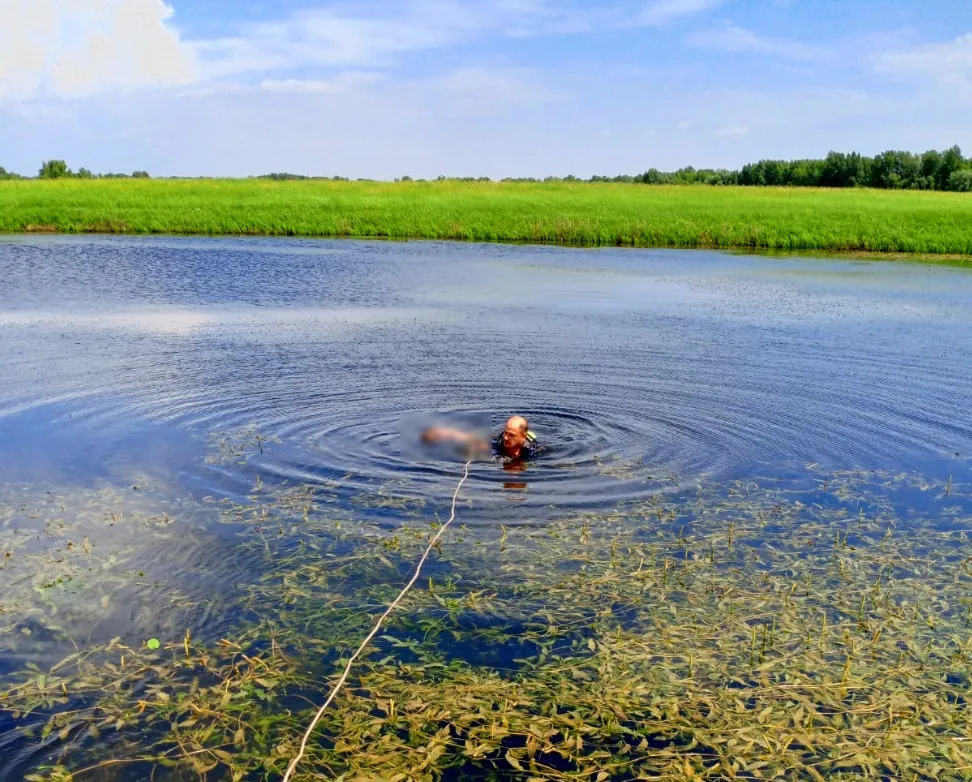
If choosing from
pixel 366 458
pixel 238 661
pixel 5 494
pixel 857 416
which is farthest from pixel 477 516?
pixel 857 416

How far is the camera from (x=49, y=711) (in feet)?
21.4

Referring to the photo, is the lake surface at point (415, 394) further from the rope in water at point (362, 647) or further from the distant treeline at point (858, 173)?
the distant treeline at point (858, 173)

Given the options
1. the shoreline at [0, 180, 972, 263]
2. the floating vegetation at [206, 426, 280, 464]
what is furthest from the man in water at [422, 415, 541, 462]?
the shoreline at [0, 180, 972, 263]

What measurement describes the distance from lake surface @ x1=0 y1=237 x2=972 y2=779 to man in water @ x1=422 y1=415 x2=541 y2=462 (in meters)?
0.32

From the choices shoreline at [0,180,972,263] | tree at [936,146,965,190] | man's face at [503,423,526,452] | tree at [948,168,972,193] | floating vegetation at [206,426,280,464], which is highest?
tree at [936,146,965,190]

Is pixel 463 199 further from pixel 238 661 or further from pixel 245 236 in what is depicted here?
pixel 238 661

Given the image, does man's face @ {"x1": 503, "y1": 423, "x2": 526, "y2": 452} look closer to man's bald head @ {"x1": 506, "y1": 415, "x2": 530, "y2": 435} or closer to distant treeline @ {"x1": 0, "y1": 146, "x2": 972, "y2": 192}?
man's bald head @ {"x1": 506, "y1": 415, "x2": 530, "y2": 435}

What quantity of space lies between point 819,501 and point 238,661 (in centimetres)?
754

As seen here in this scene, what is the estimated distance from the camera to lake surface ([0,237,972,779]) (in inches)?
428

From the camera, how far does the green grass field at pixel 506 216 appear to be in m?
48.3

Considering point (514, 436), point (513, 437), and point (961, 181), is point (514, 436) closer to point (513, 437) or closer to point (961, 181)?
point (513, 437)

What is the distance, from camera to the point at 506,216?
174 feet

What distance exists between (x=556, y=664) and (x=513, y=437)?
202 inches

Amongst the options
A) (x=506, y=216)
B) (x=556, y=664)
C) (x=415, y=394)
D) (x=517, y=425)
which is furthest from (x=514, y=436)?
(x=506, y=216)
